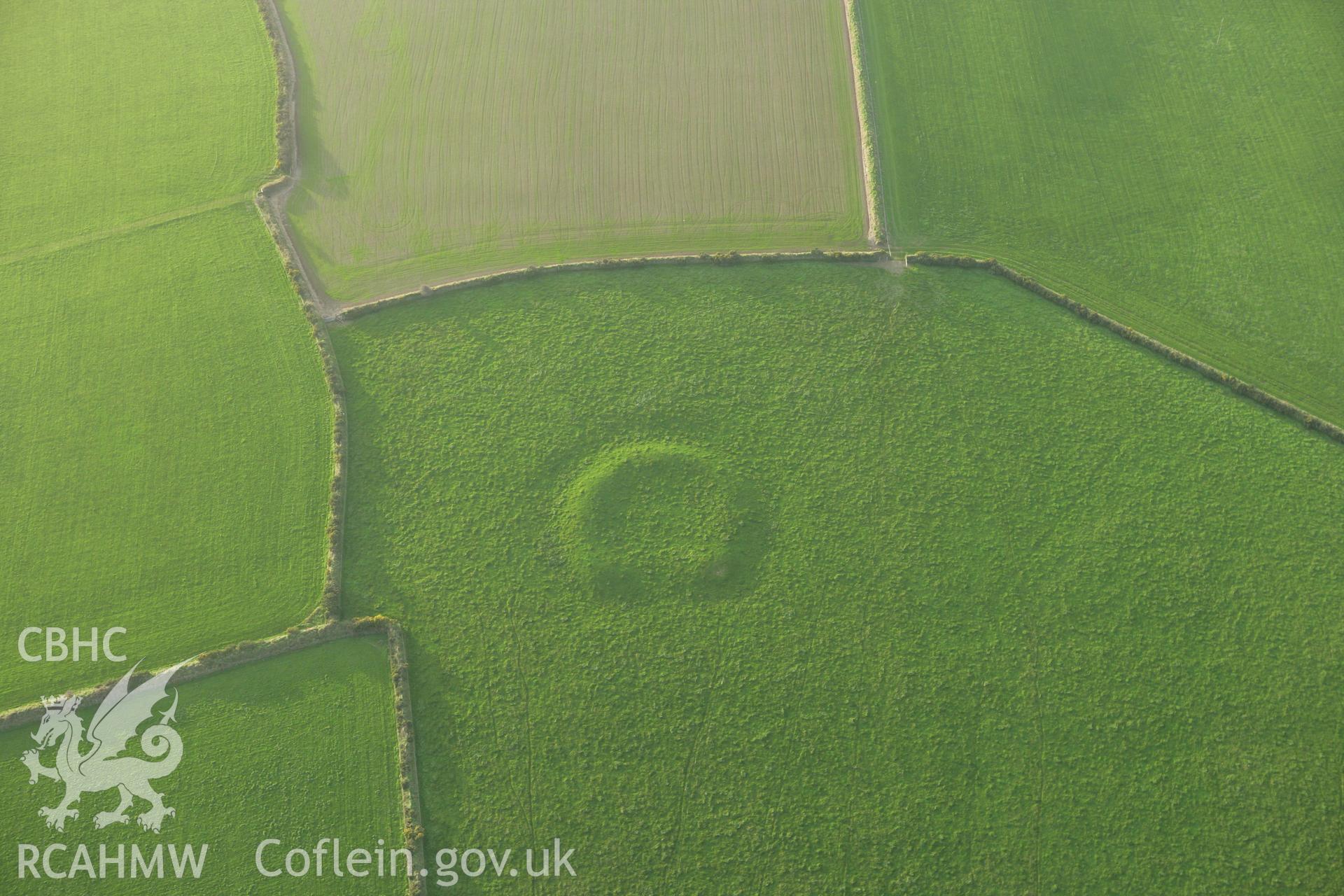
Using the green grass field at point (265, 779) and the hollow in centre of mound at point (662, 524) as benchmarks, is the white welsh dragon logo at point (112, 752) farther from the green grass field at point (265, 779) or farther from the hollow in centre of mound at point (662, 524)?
the hollow in centre of mound at point (662, 524)

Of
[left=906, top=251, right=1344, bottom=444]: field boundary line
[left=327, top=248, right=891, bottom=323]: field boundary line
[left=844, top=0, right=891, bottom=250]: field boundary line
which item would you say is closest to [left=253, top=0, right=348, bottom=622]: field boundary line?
[left=327, top=248, right=891, bottom=323]: field boundary line

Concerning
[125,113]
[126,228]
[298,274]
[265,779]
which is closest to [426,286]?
[298,274]

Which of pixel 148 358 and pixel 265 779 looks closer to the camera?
pixel 265 779

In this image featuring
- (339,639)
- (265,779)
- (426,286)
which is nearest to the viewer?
(265,779)

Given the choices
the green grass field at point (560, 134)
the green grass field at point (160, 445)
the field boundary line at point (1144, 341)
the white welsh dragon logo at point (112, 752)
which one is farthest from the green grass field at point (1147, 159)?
the white welsh dragon logo at point (112, 752)

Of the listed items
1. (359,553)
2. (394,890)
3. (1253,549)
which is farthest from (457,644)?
(1253,549)

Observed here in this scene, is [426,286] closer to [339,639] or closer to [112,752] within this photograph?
[339,639]

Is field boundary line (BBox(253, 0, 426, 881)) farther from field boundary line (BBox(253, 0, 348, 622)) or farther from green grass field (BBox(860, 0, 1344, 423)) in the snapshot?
green grass field (BBox(860, 0, 1344, 423))

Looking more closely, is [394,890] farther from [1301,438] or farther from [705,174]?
[1301,438]
